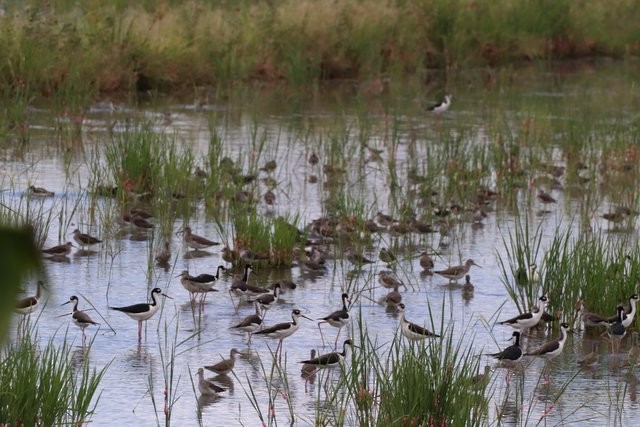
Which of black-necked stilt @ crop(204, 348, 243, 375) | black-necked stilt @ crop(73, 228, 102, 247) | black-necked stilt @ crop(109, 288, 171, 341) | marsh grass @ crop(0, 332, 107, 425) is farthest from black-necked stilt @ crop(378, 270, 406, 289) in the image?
marsh grass @ crop(0, 332, 107, 425)

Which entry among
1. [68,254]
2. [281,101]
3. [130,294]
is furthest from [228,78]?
[130,294]

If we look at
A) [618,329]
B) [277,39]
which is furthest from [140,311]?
[277,39]

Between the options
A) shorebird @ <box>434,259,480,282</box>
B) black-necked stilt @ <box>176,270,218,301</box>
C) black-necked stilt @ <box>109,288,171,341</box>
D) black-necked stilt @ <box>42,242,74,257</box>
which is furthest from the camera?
black-necked stilt @ <box>42,242,74,257</box>

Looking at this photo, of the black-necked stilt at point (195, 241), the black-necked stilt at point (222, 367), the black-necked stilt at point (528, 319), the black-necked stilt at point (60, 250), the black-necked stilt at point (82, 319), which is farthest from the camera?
the black-necked stilt at point (195, 241)

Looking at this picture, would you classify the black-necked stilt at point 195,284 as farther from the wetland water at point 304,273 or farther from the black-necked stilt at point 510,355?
the black-necked stilt at point 510,355

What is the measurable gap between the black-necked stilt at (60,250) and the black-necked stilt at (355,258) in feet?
9.17

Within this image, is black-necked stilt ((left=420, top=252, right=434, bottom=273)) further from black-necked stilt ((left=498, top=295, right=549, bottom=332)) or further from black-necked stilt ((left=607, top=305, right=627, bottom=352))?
black-necked stilt ((left=607, top=305, right=627, bottom=352))

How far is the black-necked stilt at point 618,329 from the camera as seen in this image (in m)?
8.88

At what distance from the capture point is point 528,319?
364 inches

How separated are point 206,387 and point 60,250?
14.6 feet

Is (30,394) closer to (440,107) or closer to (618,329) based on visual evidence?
(618,329)

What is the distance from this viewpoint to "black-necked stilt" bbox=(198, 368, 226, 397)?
7.34 metres

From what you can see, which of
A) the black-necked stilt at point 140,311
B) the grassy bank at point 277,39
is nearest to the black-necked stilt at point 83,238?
the black-necked stilt at point 140,311

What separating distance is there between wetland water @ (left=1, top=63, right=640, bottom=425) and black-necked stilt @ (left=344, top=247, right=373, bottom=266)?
4.3 inches
